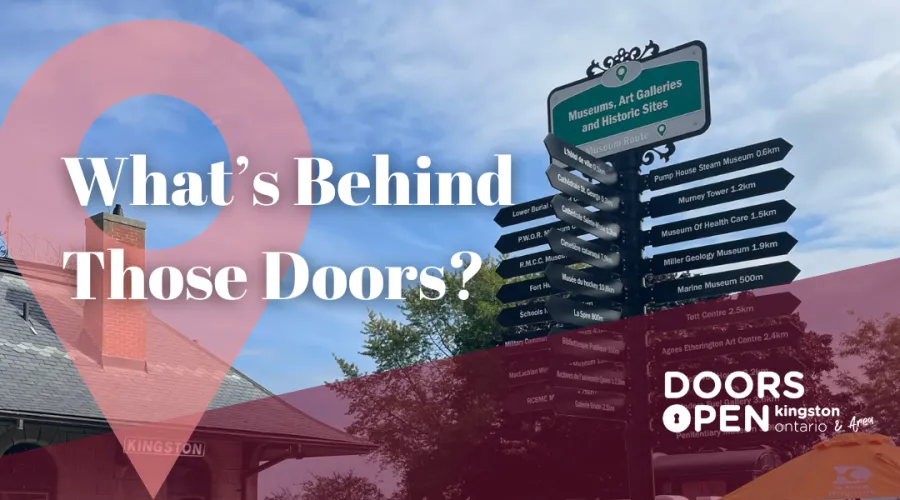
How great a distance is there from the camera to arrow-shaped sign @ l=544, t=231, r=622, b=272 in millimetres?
9703

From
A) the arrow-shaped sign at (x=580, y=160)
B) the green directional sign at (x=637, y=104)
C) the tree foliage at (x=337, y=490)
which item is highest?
the green directional sign at (x=637, y=104)

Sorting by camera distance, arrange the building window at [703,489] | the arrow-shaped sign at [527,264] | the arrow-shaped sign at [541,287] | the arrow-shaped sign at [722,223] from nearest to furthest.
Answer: the arrow-shaped sign at [722,223]
the arrow-shaped sign at [541,287]
the arrow-shaped sign at [527,264]
the building window at [703,489]

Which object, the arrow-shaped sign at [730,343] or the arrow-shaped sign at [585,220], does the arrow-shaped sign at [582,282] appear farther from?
the arrow-shaped sign at [730,343]

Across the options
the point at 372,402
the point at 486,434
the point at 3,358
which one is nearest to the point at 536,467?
the point at 486,434

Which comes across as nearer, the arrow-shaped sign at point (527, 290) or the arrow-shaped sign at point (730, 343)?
the arrow-shaped sign at point (730, 343)

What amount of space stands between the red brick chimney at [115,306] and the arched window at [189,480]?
1.71 metres

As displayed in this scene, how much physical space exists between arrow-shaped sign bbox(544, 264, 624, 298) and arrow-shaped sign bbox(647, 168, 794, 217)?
0.92 metres

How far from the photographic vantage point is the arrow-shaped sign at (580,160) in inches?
388

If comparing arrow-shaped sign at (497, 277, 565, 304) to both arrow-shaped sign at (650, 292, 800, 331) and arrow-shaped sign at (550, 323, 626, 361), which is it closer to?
arrow-shaped sign at (550, 323, 626, 361)

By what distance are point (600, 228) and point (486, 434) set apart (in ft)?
61.5

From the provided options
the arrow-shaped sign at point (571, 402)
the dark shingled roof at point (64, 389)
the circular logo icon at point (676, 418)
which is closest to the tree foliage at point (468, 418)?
the circular logo icon at point (676, 418)

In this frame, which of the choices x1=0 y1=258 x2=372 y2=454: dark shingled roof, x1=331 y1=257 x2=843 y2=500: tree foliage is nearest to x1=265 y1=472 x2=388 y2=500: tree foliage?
x1=331 y1=257 x2=843 y2=500: tree foliage

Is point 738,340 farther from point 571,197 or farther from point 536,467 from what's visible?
point 536,467

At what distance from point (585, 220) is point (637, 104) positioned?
1.53 metres
